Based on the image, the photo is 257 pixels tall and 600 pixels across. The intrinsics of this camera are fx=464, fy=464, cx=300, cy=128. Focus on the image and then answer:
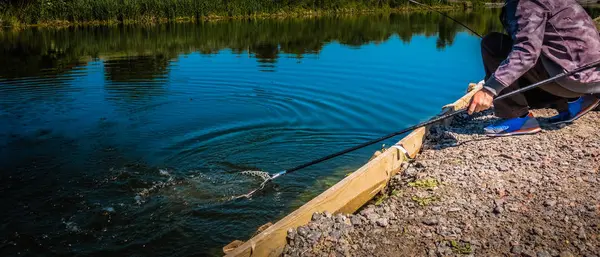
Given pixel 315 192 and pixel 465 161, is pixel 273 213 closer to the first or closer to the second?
pixel 315 192

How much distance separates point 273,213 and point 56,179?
2.72 metres

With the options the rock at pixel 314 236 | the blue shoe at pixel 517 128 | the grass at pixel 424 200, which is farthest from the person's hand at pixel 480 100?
the rock at pixel 314 236

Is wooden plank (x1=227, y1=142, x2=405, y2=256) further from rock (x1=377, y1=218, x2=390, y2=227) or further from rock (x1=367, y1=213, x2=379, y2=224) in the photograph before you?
rock (x1=377, y1=218, x2=390, y2=227)

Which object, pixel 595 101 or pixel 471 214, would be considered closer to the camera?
pixel 471 214

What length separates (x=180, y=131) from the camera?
24.1 feet

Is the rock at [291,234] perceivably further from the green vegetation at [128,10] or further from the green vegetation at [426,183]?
the green vegetation at [128,10]

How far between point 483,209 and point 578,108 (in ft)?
8.73

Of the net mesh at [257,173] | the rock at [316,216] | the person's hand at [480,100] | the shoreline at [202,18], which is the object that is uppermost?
the shoreline at [202,18]

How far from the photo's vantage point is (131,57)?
15.7m

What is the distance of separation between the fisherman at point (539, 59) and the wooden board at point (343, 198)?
97cm

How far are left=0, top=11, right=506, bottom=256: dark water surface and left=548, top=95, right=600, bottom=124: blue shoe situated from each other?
99.8 inches

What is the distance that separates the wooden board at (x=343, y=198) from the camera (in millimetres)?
3323

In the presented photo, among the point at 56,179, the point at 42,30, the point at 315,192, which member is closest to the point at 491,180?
the point at 315,192

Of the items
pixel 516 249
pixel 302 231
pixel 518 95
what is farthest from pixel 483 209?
pixel 518 95
